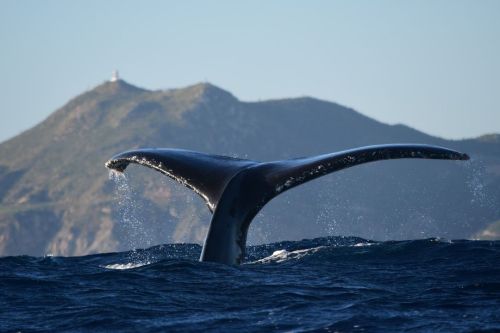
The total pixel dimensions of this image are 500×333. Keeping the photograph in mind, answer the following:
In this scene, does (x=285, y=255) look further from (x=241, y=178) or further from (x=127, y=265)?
(x=241, y=178)

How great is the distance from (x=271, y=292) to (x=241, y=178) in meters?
1.86

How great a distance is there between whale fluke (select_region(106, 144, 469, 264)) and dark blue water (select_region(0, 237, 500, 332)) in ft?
1.63

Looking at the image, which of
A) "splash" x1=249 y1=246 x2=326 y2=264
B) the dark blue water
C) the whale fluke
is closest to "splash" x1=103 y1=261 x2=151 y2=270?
the dark blue water

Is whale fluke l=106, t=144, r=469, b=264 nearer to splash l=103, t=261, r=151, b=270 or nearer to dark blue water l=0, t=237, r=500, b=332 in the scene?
dark blue water l=0, t=237, r=500, b=332

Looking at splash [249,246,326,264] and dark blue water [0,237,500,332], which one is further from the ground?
splash [249,246,326,264]

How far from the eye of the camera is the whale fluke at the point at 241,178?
49.9ft

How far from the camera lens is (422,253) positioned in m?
19.9

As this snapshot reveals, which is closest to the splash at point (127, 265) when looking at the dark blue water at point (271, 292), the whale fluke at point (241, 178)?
the dark blue water at point (271, 292)

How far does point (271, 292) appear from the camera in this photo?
594 inches

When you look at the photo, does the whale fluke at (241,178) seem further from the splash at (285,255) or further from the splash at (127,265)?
the splash at (127,265)

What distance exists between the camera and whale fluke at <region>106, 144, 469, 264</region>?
15219 millimetres

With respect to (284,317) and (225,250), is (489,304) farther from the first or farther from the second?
(225,250)

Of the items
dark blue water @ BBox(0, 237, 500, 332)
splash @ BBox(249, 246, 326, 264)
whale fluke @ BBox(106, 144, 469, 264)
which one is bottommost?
dark blue water @ BBox(0, 237, 500, 332)

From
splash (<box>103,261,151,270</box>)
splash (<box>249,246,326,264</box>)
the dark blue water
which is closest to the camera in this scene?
the dark blue water
